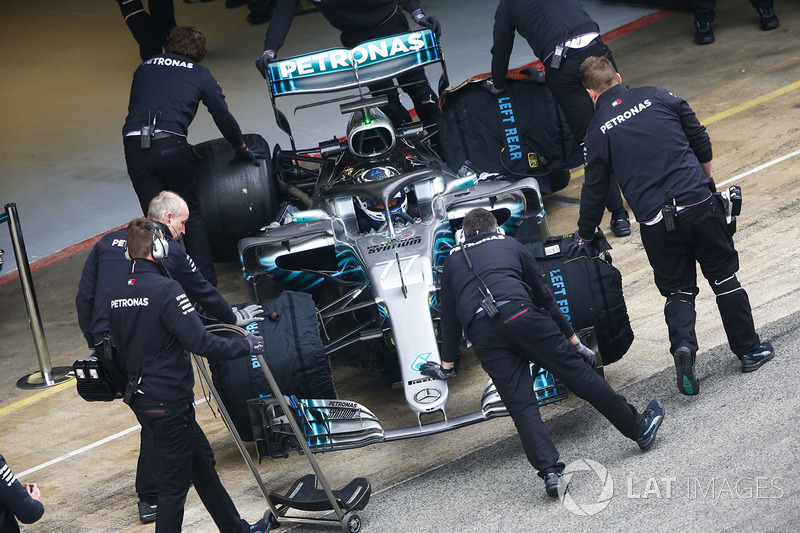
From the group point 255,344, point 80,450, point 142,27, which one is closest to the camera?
point 255,344

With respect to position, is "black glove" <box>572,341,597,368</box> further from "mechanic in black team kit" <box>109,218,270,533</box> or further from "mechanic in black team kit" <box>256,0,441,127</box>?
"mechanic in black team kit" <box>256,0,441,127</box>

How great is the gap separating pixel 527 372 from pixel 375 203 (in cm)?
241

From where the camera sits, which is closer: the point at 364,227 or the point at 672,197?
the point at 672,197

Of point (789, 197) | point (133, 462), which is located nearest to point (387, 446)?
point (133, 462)

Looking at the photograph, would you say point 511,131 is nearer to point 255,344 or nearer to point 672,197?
point 672,197

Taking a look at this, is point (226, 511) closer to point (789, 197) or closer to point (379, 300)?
point (379, 300)

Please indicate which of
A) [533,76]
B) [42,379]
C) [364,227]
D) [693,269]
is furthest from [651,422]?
[42,379]

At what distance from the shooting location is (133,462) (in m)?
6.94

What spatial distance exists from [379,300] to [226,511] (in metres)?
1.59

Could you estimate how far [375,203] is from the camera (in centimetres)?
759

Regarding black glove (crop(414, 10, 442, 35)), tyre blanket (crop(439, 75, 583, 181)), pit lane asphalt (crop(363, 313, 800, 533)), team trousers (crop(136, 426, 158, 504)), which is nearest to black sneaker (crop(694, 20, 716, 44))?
tyre blanket (crop(439, 75, 583, 181))

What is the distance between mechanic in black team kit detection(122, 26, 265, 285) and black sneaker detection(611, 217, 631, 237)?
337 cm

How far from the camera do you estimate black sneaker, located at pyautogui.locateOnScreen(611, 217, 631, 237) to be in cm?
884

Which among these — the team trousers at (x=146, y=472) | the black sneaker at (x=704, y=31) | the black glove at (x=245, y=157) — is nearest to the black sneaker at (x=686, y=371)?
the team trousers at (x=146, y=472)
